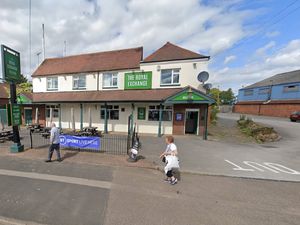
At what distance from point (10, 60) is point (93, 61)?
10.4 m

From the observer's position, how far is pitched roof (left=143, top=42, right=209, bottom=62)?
1364cm

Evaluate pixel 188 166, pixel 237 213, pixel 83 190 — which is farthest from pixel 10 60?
pixel 237 213

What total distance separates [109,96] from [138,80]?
322 cm

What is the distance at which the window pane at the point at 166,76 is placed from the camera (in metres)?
14.0

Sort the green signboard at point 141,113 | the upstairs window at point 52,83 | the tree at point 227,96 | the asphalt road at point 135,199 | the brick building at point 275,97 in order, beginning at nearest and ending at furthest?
the asphalt road at point 135,199 < the green signboard at point 141,113 < the upstairs window at point 52,83 < the brick building at point 275,97 < the tree at point 227,96

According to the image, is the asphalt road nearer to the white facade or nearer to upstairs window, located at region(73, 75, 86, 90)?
the white facade

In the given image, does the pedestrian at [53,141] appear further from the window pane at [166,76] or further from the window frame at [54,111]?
the window frame at [54,111]

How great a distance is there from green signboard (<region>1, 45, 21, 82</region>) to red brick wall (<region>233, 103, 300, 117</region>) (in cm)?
3633

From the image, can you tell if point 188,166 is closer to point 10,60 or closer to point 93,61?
point 10,60

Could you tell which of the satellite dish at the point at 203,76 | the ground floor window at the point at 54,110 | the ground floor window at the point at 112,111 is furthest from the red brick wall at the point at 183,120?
the ground floor window at the point at 54,110

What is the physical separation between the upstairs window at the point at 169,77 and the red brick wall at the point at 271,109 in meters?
25.3

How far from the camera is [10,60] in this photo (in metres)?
7.46

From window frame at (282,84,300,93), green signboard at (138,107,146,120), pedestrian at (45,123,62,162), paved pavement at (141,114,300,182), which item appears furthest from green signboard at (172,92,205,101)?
window frame at (282,84,300,93)

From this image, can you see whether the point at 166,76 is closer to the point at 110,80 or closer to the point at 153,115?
the point at 153,115
